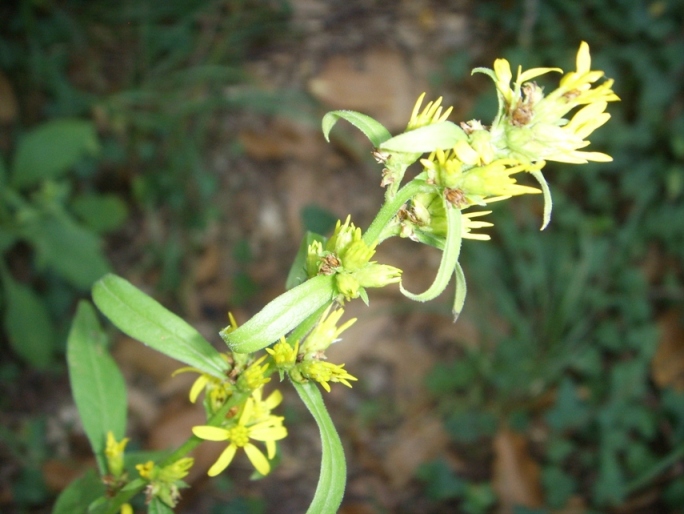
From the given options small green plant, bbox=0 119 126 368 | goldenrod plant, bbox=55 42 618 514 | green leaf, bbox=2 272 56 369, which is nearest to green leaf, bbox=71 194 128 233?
small green plant, bbox=0 119 126 368

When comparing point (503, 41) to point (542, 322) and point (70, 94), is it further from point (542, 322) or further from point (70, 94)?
point (70, 94)

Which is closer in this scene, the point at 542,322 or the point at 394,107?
the point at 542,322

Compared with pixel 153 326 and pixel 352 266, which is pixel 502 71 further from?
pixel 153 326

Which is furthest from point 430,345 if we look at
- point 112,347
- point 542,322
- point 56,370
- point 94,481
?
point 94,481

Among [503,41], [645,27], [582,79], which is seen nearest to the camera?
[582,79]

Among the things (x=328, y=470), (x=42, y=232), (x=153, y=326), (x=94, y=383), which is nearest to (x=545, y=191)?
(x=328, y=470)

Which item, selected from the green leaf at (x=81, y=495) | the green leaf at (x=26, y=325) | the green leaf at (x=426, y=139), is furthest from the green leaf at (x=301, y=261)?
the green leaf at (x=26, y=325)
